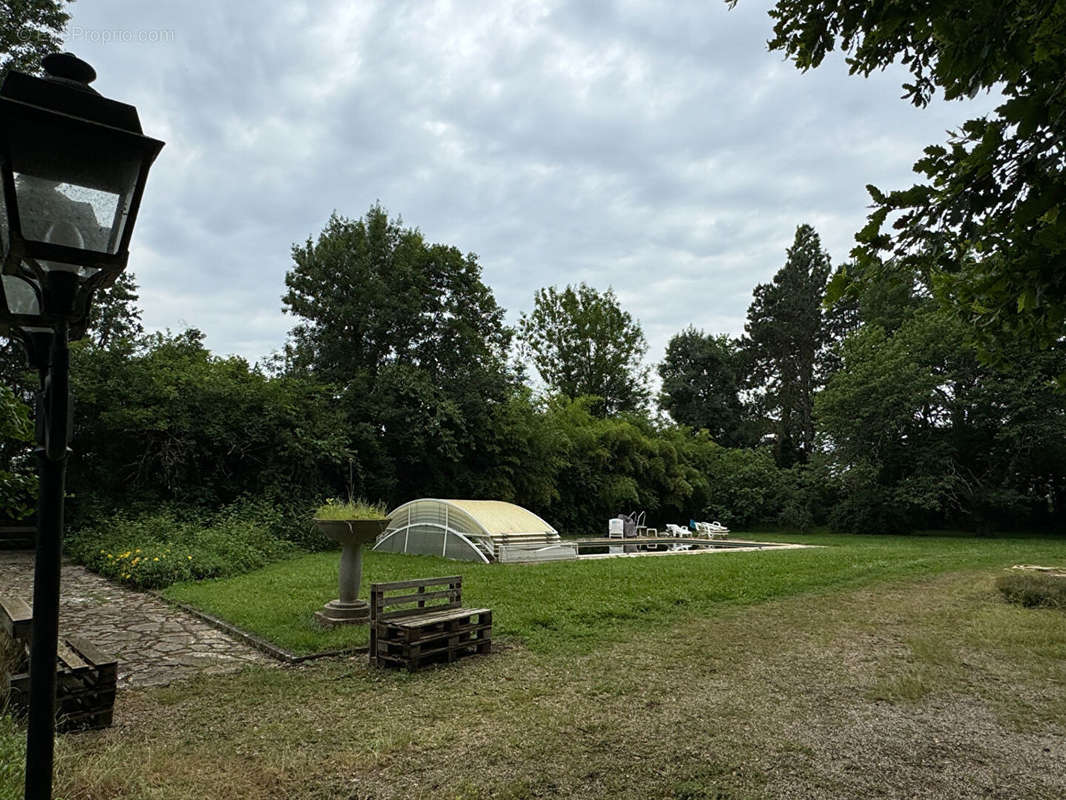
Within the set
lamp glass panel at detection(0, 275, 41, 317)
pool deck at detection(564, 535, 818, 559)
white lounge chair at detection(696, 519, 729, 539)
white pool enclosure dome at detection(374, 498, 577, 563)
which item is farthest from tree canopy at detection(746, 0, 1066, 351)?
white lounge chair at detection(696, 519, 729, 539)

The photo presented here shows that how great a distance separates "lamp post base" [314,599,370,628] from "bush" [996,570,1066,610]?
29.7 ft

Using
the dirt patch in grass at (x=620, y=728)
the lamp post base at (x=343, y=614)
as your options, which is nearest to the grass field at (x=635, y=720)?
the dirt patch in grass at (x=620, y=728)

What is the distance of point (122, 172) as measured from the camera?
6.56 feet

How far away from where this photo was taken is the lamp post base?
7.29 m

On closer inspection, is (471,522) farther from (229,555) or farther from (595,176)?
(595,176)

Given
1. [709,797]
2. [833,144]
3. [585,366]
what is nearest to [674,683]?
[709,797]

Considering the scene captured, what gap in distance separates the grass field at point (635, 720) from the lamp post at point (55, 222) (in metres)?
1.51

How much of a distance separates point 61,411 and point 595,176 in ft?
42.9

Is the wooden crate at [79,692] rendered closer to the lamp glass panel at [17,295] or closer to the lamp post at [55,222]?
the lamp post at [55,222]

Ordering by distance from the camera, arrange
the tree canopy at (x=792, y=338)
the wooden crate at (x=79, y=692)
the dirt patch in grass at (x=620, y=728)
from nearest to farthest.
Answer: the dirt patch in grass at (x=620, y=728), the wooden crate at (x=79, y=692), the tree canopy at (x=792, y=338)

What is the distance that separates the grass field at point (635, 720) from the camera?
3.52 meters

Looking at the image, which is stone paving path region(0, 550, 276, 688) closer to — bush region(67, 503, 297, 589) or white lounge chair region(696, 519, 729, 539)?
bush region(67, 503, 297, 589)

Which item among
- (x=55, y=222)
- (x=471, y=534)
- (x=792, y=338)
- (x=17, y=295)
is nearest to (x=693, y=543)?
(x=471, y=534)

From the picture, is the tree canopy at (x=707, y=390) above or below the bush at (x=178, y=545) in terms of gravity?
above
